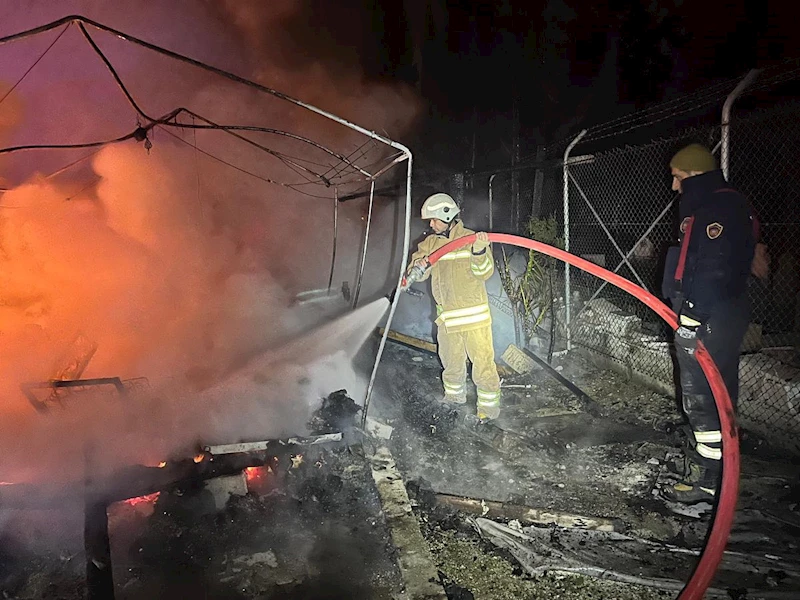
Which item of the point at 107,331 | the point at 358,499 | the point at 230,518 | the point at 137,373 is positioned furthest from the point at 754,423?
the point at 107,331

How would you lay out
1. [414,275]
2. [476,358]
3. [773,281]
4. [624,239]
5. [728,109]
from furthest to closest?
[624,239] < [773,281] < [476,358] < [414,275] < [728,109]

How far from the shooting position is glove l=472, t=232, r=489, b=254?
14.6 feet

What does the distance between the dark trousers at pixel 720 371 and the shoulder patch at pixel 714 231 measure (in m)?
0.54

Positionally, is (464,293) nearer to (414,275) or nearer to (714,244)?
(414,275)

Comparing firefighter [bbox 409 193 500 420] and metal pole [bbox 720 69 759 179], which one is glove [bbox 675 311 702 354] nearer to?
metal pole [bbox 720 69 759 179]

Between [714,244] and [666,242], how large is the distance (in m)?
3.84

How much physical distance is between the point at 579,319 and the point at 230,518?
17.5ft

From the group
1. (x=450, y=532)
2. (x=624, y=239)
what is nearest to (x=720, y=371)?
(x=450, y=532)

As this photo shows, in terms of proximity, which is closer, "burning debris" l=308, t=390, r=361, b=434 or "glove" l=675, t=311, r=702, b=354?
"glove" l=675, t=311, r=702, b=354

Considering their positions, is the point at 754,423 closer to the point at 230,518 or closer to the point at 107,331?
the point at 230,518

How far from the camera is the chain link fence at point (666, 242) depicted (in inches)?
176

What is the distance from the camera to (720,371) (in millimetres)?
3766

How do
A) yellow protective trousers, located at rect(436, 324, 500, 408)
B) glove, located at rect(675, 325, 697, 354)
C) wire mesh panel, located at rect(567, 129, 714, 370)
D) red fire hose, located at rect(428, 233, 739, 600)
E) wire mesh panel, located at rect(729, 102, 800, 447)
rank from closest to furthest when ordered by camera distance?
red fire hose, located at rect(428, 233, 739, 600), glove, located at rect(675, 325, 697, 354), wire mesh panel, located at rect(729, 102, 800, 447), yellow protective trousers, located at rect(436, 324, 500, 408), wire mesh panel, located at rect(567, 129, 714, 370)

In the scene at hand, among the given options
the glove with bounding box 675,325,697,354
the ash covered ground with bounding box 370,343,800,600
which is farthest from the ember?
the glove with bounding box 675,325,697,354
